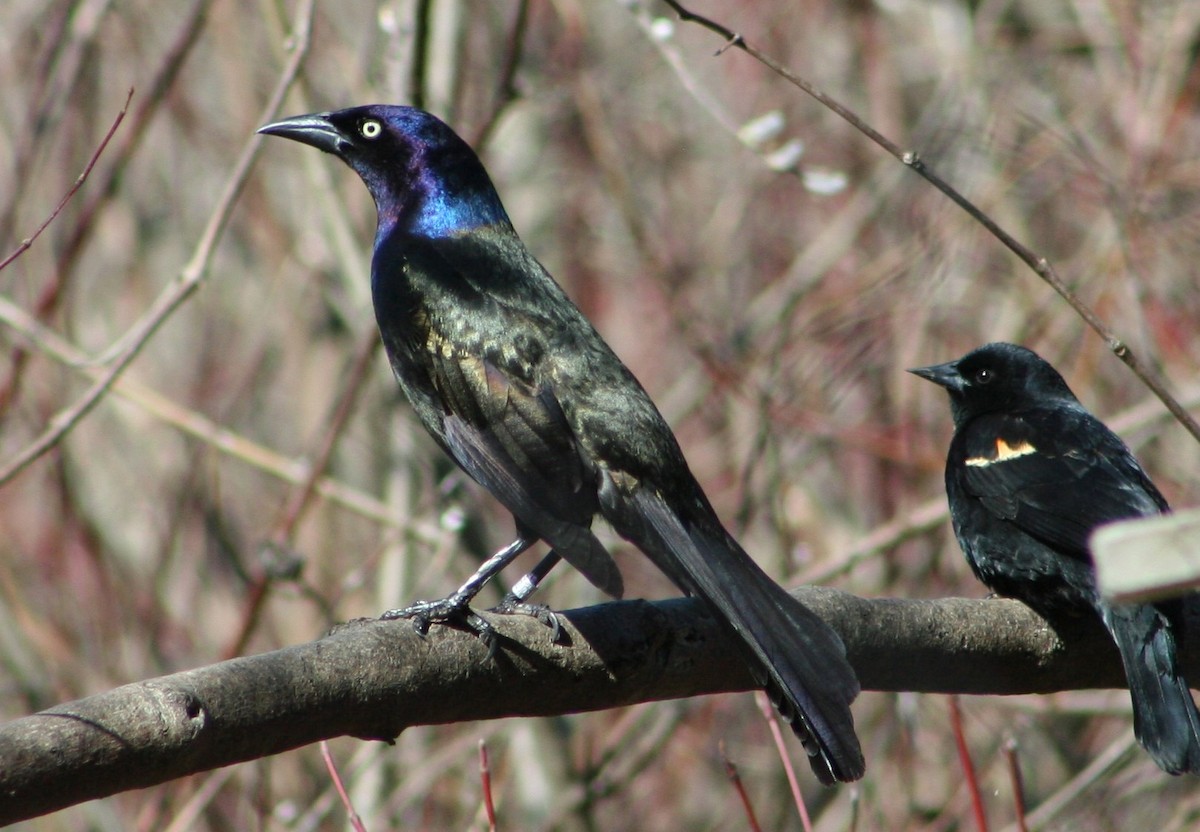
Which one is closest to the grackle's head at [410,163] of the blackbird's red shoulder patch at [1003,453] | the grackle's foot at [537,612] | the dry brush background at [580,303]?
the dry brush background at [580,303]

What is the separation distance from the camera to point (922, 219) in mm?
6707

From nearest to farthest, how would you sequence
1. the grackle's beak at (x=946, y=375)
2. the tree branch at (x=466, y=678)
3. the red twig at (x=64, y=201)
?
the tree branch at (x=466, y=678)
the red twig at (x=64, y=201)
the grackle's beak at (x=946, y=375)

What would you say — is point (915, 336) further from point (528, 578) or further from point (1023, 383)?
point (528, 578)

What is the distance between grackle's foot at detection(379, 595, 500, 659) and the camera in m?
2.96

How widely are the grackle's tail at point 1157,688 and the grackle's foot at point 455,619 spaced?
172cm

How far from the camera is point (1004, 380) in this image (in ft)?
17.1

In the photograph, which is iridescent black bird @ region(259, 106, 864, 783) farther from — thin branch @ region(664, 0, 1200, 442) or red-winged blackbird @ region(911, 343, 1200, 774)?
red-winged blackbird @ region(911, 343, 1200, 774)

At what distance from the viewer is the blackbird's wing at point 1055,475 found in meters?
4.32

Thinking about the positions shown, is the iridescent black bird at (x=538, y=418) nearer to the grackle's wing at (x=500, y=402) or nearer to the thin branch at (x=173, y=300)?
the grackle's wing at (x=500, y=402)

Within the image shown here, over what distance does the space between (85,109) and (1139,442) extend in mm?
5472

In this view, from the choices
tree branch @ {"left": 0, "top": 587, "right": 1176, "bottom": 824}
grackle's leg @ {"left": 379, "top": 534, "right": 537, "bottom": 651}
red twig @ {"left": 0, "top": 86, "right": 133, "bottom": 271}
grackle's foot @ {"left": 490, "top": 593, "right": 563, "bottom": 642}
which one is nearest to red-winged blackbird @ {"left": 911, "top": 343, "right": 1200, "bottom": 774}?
tree branch @ {"left": 0, "top": 587, "right": 1176, "bottom": 824}

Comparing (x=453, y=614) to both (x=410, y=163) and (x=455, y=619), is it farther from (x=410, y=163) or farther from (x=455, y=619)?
(x=410, y=163)

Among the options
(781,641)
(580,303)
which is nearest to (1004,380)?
→ (781,641)

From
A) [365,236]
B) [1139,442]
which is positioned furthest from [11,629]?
[1139,442]
